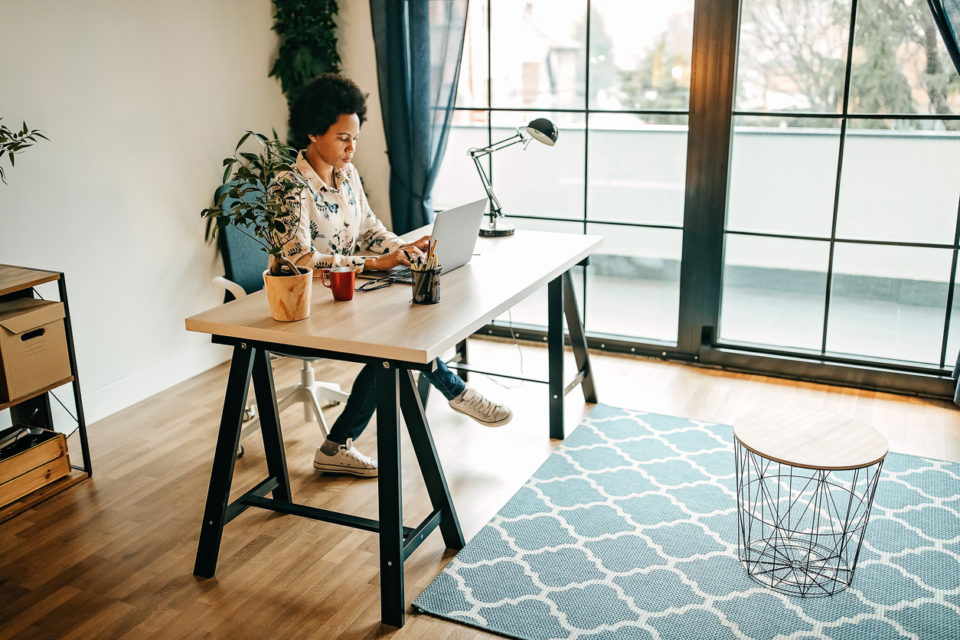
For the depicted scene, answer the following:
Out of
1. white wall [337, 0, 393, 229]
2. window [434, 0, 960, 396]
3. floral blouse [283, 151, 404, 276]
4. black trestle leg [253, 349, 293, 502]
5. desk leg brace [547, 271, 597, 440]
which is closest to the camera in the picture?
black trestle leg [253, 349, 293, 502]

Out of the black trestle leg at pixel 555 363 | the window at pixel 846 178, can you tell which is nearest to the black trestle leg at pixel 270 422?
the black trestle leg at pixel 555 363

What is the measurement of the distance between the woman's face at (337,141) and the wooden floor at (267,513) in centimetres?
110

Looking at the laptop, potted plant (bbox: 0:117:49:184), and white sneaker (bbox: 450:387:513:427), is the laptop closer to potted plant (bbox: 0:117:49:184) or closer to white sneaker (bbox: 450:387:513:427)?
white sneaker (bbox: 450:387:513:427)

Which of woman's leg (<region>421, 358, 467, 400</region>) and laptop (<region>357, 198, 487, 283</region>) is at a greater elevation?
laptop (<region>357, 198, 487, 283</region>)

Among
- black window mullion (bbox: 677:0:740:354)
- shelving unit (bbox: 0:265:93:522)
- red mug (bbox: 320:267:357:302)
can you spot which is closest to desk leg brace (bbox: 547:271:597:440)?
black window mullion (bbox: 677:0:740:354)

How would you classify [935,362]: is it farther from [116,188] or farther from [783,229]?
[116,188]

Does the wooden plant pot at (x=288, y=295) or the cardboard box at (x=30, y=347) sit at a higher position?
the wooden plant pot at (x=288, y=295)

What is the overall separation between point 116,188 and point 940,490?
3314mm

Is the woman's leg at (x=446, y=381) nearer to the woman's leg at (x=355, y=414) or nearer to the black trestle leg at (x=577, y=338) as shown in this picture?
the woman's leg at (x=355, y=414)

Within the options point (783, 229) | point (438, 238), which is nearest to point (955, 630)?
point (438, 238)

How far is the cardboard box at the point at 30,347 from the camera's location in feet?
9.23

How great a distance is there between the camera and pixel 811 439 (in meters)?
2.36

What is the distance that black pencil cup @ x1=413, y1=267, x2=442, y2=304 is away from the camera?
100 inches

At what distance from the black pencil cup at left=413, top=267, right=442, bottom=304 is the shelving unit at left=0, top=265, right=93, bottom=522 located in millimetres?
1289
